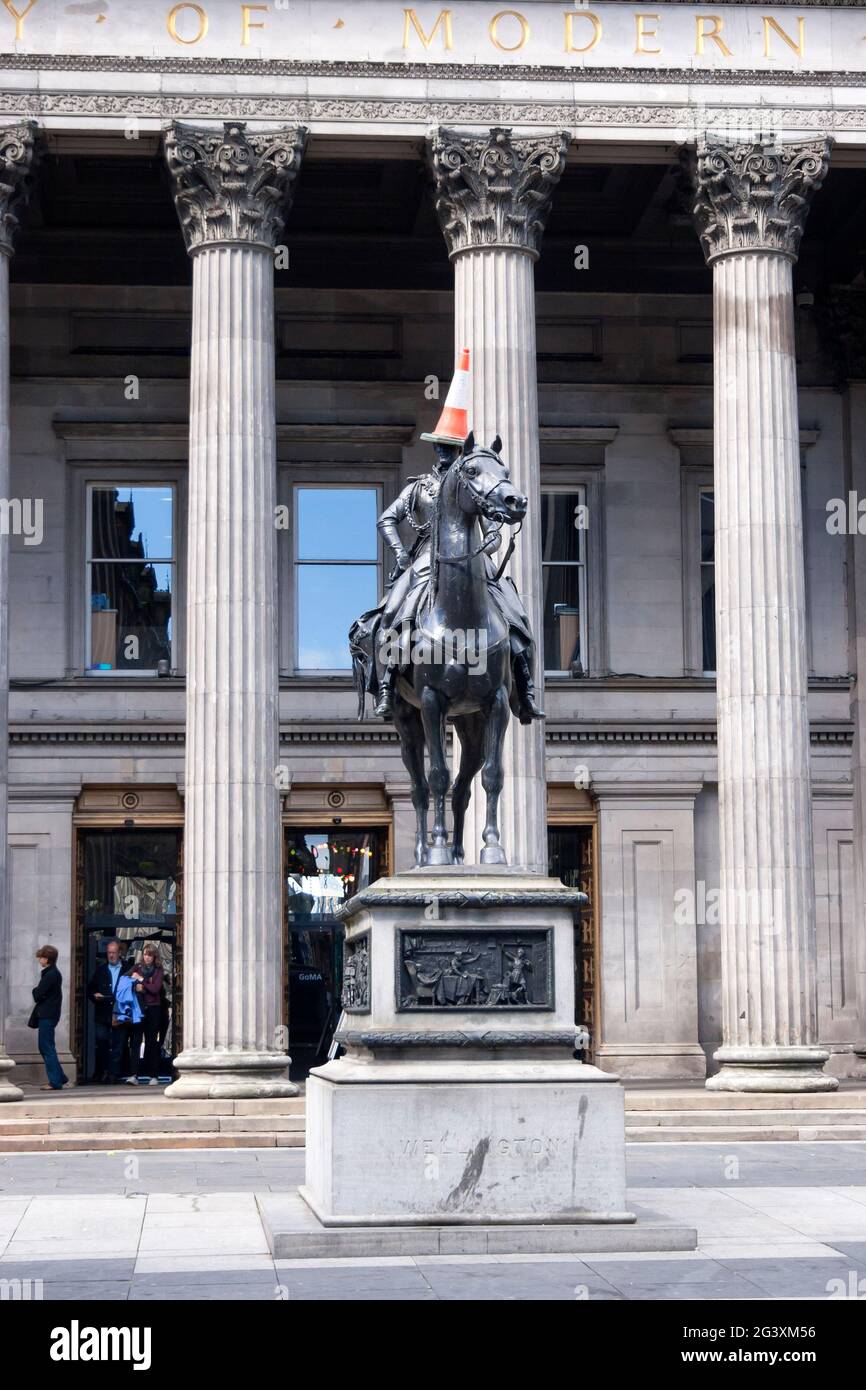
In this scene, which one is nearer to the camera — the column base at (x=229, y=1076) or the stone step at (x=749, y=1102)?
the column base at (x=229, y=1076)

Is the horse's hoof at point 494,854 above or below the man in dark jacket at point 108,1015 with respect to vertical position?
above

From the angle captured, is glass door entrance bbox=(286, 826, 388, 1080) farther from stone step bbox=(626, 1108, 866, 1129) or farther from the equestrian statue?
the equestrian statue

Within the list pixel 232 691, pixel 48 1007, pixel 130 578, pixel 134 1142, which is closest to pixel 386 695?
pixel 134 1142

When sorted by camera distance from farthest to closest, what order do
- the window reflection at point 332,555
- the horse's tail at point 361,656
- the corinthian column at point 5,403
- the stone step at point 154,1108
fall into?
the window reflection at point 332,555 < the corinthian column at point 5,403 < the stone step at point 154,1108 < the horse's tail at point 361,656

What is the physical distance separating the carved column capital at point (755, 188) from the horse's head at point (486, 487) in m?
14.5

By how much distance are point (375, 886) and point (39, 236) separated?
21935 mm

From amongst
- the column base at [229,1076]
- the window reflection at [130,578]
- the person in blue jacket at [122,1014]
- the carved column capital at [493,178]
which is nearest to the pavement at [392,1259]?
the column base at [229,1076]

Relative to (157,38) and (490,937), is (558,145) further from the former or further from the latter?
(490,937)

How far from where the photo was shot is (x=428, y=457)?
116 feet

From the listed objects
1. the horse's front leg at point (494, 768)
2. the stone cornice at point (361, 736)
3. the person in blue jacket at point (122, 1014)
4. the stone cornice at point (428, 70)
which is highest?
the stone cornice at point (428, 70)

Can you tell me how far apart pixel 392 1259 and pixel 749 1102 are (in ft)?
44.9

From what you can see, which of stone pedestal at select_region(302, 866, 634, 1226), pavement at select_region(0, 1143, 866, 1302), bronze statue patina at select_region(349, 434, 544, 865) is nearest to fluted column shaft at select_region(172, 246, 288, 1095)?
pavement at select_region(0, 1143, 866, 1302)

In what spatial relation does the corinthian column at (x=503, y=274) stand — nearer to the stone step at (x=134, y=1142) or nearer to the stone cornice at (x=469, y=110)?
the stone cornice at (x=469, y=110)

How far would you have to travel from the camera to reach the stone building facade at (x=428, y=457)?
28.3 m
